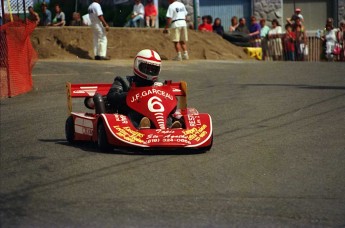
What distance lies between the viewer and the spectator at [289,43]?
31219mm

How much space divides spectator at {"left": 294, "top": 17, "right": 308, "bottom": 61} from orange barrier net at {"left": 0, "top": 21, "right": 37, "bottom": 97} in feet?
43.4

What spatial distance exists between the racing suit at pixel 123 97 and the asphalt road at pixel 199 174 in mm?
605

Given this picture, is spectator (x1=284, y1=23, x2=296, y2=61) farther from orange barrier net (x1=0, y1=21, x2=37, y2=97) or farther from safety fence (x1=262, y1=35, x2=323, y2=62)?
orange barrier net (x1=0, y1=21, x2=37, y2=97)

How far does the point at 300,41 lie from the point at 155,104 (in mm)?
20365

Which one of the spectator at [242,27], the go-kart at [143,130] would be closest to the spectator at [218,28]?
the spectator at [242,27]

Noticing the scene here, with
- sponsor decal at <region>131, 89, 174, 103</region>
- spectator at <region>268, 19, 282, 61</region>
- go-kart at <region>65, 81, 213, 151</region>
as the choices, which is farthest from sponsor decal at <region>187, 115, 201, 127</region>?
spectator at <region>268, 19, 282, 61</region>

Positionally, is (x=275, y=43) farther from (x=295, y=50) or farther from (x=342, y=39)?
(x=342, y=39)

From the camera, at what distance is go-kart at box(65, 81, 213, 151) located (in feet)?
35.9

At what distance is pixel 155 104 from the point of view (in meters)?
11.6

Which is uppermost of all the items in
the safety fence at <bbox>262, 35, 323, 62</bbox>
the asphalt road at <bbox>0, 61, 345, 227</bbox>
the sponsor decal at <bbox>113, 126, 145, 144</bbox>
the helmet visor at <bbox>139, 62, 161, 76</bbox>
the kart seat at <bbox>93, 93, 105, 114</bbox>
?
the helmet visor at <bbox>139, 62, 161, 76</bbox>

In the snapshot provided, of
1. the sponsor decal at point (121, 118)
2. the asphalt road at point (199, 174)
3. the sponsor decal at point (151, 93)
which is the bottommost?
the asphalt road at point (199, 174)

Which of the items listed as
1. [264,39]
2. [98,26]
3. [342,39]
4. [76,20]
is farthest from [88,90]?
[264,39]

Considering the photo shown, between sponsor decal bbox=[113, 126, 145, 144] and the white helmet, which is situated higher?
the white helmet

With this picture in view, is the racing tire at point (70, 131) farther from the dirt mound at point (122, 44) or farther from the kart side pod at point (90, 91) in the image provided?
the dirt mound at point (122, 44)
